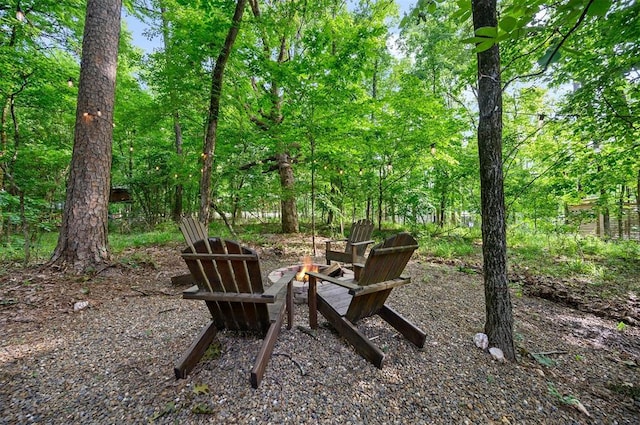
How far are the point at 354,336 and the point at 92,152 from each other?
403cm

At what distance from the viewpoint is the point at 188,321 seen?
2.57m

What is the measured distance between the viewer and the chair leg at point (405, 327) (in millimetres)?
2168

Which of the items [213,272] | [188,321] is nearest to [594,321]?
[213,272]

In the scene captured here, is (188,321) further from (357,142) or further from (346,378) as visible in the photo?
(357,142)

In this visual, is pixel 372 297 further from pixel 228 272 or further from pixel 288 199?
pixel 288 199

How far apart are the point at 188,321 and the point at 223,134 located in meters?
5.30

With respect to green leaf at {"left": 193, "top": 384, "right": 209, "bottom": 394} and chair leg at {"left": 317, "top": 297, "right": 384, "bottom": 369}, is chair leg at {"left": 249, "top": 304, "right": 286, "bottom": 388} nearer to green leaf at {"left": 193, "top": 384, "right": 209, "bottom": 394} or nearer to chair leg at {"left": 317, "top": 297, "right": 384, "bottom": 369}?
green leaf at {"left": 193, "top": 384, "right": 209, "bottom": 394}

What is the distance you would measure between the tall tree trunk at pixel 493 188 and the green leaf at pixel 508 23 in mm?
1525

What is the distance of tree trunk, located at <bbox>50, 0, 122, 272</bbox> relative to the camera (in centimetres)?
Result: 336

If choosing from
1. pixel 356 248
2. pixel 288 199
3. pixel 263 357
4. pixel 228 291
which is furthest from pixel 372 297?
pixel 288 199

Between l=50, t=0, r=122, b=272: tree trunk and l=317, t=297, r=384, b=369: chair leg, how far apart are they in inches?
126

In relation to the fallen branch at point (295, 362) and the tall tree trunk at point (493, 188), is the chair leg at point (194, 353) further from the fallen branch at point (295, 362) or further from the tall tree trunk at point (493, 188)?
the tall tree trunk at point (493, 188)

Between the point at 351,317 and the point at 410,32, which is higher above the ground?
the point at 410,32

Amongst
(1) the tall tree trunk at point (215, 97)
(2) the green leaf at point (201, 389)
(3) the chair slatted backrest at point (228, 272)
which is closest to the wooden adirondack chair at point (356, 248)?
(3) the chair slatted backrest at point (228, 272)
